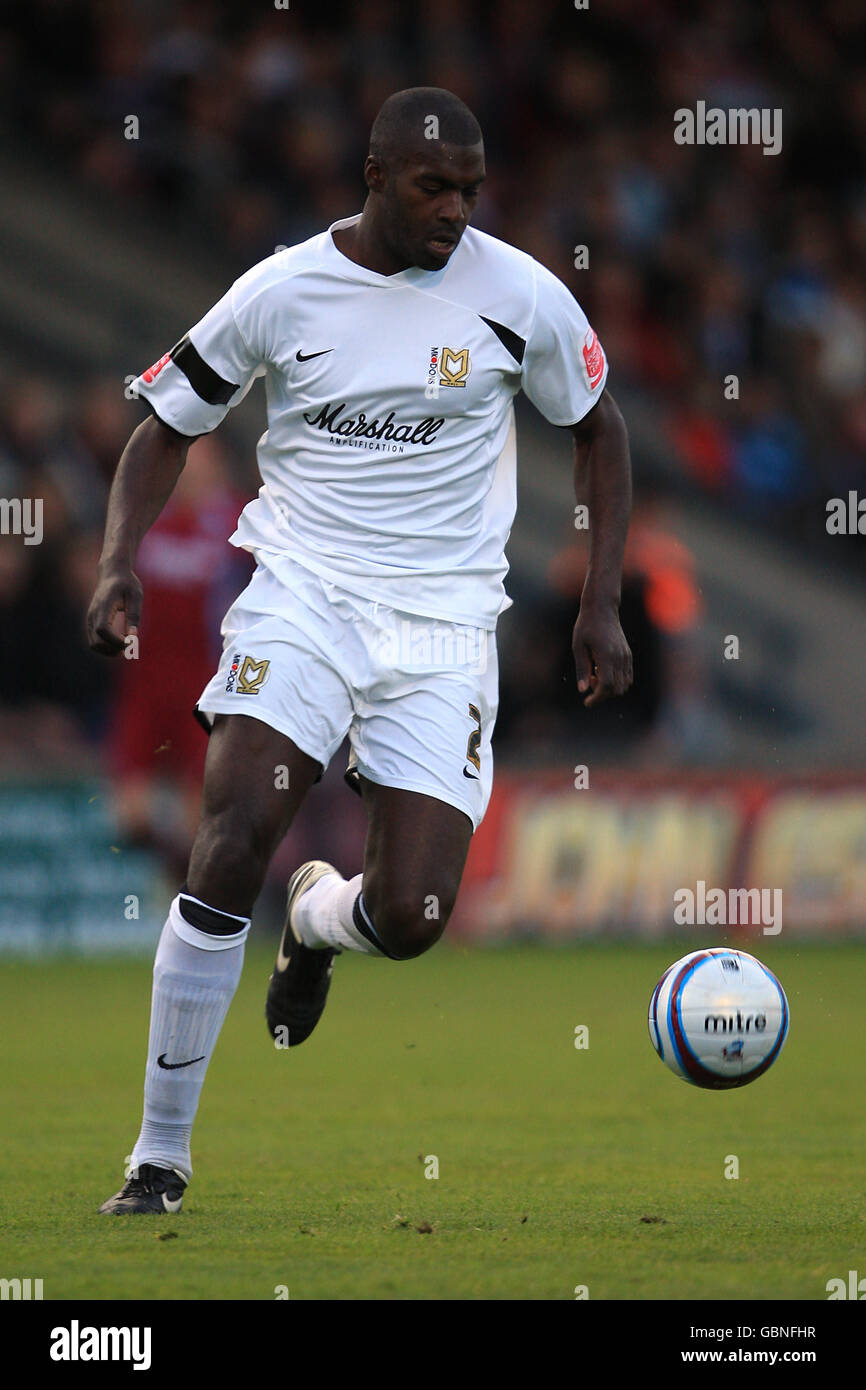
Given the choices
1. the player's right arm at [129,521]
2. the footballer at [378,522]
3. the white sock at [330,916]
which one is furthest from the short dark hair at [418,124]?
the white sock at [330,916]

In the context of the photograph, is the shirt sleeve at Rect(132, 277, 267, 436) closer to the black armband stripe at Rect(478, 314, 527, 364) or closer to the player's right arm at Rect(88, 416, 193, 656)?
the player's right arm at Rect(88, 416, 193, 656)

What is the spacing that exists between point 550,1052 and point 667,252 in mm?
9529

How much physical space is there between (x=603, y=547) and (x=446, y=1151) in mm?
1753

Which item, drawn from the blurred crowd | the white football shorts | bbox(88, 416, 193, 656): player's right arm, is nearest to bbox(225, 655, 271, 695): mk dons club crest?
the white football shorts

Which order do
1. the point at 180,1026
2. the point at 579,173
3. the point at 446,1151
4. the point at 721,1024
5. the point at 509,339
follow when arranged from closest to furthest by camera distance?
1. the point at 180,1026
2. the point at 721,1024
3. the point at 509,339
4. the point at 446,1151
5. the point at 579,173

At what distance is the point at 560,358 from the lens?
578 centimetres

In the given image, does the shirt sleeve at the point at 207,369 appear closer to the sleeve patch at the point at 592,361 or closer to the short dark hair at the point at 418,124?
the short dark hair at the point at 418,124

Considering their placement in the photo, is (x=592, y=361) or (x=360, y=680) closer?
(x=360, y=680)

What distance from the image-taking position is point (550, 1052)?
8.46 m

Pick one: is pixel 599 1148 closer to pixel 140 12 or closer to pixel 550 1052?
pixel 550 1052

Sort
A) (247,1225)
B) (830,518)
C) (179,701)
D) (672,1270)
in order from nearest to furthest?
(672,1270) < (247,1225) < (179,701) < (830,518)

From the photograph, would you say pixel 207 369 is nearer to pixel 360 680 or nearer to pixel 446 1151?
pixel 360 680

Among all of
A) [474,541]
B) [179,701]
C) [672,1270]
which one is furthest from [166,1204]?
[179,701]

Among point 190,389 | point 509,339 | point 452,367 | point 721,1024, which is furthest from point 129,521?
point 721,1024
